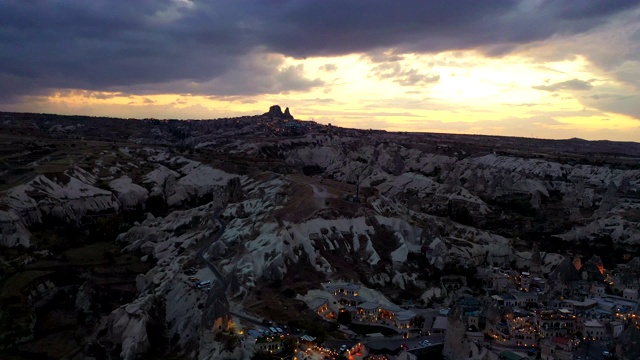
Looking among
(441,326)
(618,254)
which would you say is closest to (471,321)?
(441,326)

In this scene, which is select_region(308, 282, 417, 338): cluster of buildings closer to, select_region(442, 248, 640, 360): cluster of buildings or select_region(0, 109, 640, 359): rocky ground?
select_region(0, 109, 640, 359): rocky ground

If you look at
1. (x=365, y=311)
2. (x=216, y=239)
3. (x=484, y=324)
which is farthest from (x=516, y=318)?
(x=216, y=239)

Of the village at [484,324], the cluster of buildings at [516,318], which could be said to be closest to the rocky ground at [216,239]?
the village at [484,324]

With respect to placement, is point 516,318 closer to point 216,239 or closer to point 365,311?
point 365,311

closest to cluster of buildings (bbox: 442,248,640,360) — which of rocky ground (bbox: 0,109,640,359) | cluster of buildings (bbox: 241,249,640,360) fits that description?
cluster of buildings (bbox: 241,249,640,360)

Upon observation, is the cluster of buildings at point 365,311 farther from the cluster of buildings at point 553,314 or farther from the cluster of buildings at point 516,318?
the cluster of buildings at point 553,314

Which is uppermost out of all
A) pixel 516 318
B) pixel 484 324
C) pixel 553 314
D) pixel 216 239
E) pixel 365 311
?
pixel 216 239

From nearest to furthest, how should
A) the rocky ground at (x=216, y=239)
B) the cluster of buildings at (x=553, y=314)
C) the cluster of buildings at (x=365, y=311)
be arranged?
1. the cluster of buildings at (x=553, y=314)
2. the cluster of buildings at (x=365, y=311)
3. the rocky ground at (x=216, y=239)
